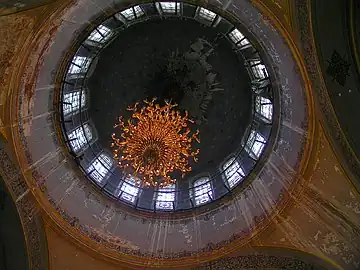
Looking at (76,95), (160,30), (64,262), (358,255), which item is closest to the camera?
(358,255)

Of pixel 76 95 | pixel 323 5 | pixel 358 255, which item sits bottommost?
pixel 358 255

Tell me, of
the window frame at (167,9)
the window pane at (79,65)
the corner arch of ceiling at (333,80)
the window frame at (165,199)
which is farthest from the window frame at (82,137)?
the corner arch of ceiling at (333,80)

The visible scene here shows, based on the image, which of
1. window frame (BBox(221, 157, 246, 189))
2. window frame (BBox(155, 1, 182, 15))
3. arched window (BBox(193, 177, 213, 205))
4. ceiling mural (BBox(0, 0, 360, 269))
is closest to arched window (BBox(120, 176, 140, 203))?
ceiling mural (BBox(0, 0, 360, 269))

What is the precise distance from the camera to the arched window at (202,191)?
38.8 ft

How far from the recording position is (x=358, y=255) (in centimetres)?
913

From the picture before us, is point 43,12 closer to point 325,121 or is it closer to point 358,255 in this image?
point 325,121

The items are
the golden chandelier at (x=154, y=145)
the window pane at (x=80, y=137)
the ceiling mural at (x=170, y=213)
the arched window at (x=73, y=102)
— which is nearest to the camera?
the ceiling mural at (x=170, y=213)

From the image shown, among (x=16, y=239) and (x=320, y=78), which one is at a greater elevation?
(x=320, y=78)

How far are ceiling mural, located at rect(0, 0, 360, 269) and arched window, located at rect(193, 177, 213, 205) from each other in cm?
64

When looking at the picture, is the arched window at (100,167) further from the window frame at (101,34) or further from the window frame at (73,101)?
the window frame at (101,34)

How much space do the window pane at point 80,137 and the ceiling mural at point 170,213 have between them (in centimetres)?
54

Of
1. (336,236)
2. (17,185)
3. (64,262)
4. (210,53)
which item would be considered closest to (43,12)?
(17,185)

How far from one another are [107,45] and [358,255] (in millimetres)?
7787

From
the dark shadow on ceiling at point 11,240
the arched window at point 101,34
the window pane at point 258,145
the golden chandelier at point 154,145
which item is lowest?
the dark shadow on ceiling at point 11,240
